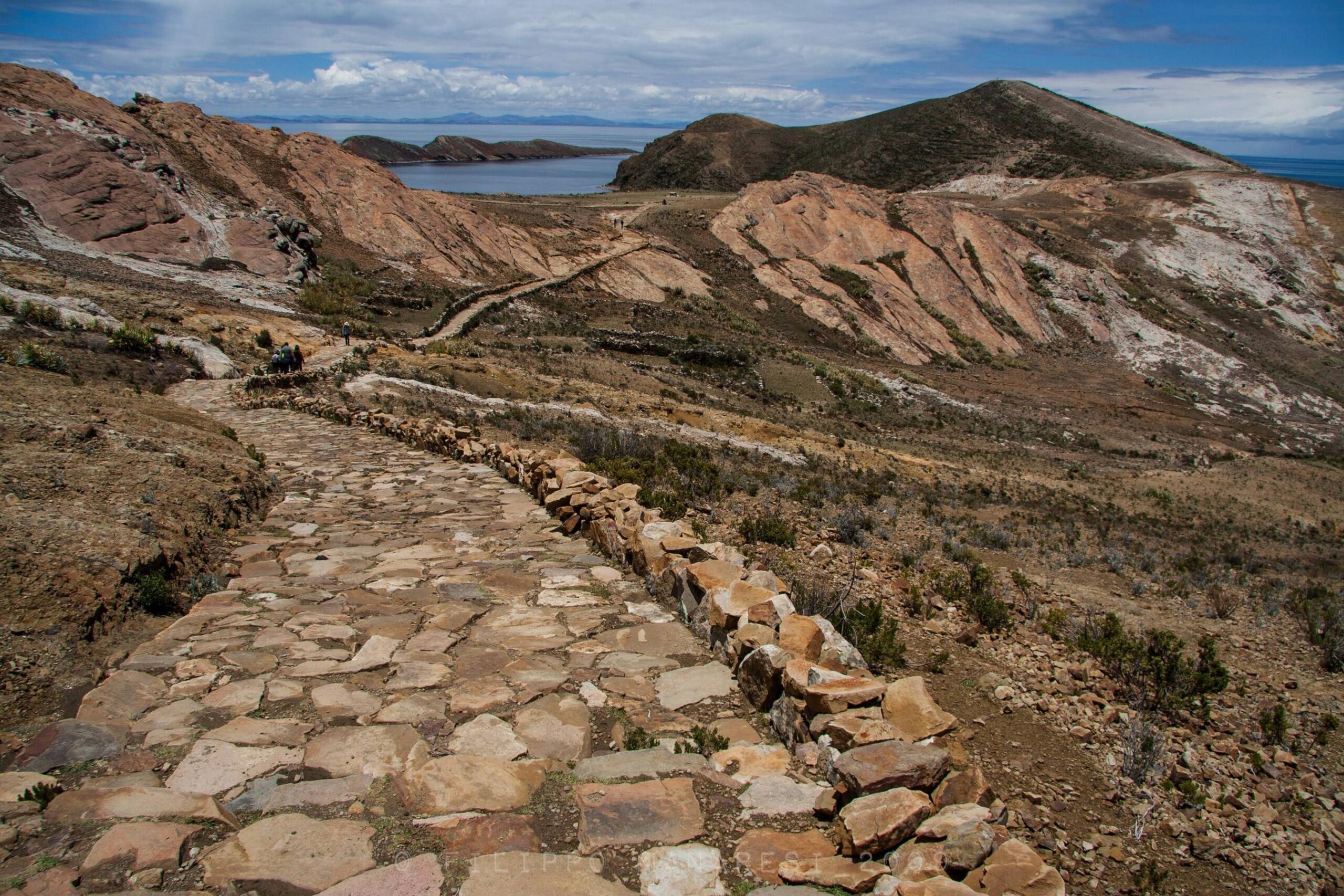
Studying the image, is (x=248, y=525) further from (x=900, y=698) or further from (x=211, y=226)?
(x=211, y=226)

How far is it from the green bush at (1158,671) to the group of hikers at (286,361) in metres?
14.0

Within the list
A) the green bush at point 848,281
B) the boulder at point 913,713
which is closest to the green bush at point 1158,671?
the boulder at point 913,713

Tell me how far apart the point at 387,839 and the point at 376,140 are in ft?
624

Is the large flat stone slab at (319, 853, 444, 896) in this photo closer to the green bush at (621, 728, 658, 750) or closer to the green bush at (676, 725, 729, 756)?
the green bush at (621, 728, 658, 750)

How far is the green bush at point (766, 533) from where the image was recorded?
774cm

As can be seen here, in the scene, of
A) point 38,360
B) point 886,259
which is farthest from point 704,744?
point 886,259

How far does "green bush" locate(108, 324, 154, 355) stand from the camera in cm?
1400

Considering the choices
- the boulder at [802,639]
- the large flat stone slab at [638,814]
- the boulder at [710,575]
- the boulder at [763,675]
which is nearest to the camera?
the large flat stone slab at [638,814]

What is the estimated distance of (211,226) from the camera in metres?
28.2

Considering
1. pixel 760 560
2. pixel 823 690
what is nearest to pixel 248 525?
pixel 760 560

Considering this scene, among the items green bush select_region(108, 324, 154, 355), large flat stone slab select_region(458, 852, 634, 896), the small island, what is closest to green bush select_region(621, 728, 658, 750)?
large flat stone slab select_region(458, 852, 634, 896)

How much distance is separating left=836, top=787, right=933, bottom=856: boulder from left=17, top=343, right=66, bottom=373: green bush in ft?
40.7

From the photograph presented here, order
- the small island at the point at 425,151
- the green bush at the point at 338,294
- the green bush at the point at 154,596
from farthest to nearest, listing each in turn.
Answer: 1. the small island at the point at 425,151
2. the green bush at the point at 338,294
3. the green bush at the point at 154,596

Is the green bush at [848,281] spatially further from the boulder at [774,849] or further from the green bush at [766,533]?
the boulder at [774,849]
